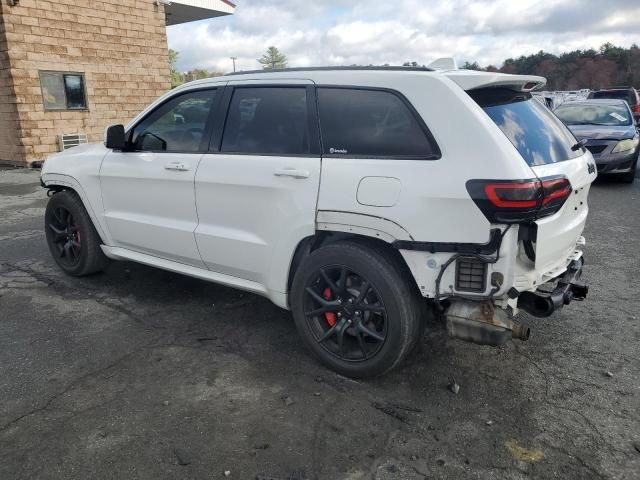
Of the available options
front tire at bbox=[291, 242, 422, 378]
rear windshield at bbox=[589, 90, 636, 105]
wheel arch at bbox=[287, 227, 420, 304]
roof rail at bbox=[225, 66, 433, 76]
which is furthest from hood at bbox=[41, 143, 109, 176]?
rear windshield at bbox=[589, 90, 636, 105]

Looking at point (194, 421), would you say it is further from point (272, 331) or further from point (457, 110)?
point (457, 110)

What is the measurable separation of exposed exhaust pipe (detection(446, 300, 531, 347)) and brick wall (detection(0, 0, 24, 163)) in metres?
12.7

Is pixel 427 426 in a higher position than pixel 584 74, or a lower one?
lower

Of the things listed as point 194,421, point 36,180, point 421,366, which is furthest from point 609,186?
point 36,180

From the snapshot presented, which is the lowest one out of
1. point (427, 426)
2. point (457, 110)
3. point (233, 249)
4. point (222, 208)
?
point (427, 426)

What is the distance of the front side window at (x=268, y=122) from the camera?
344 centimetres

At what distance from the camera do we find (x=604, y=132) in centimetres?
1007

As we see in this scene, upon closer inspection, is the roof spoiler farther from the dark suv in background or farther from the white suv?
the dark suv in background

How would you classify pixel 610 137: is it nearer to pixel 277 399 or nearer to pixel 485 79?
pixel 485 79

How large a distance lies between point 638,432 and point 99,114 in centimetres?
1428

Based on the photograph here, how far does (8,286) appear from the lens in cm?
493

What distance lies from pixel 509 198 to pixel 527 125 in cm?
71

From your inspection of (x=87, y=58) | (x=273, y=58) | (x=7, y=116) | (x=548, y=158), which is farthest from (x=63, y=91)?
(x=273, y=58)

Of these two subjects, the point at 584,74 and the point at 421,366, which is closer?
the point at 421,366
